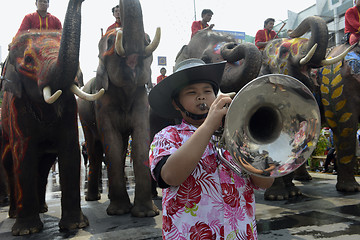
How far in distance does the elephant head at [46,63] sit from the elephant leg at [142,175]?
50.6 inches

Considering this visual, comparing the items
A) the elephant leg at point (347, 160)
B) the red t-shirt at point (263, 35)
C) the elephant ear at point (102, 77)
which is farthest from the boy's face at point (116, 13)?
the elephant leg at point (347, 160)

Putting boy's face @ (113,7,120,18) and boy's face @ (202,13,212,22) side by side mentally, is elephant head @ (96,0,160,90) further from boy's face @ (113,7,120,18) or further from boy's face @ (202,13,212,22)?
boy's face @ (202,13,212,22)

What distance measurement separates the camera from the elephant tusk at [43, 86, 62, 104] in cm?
408

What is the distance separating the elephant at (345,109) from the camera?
6.02m

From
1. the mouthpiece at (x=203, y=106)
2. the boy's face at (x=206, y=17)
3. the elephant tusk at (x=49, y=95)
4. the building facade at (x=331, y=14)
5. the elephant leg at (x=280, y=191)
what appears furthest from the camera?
the building facade at (x=331, y=14)

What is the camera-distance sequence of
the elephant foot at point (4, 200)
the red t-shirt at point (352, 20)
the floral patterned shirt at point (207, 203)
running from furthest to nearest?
the elephant foot at point (4, 200), the red t-shirt at point (352, 20), the floral patterned shirt at point (207, 203)

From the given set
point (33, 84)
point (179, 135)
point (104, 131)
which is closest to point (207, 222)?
point (179, 135)

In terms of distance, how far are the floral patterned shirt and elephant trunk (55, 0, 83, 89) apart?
105 inches

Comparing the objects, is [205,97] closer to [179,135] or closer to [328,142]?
[179,135]

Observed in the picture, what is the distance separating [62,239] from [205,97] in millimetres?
3056

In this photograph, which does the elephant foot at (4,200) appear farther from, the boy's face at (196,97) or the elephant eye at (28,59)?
the boy's face at (196,97)

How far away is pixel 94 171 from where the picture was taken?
279 inches

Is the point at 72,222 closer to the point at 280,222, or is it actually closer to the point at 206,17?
the point at 280,222

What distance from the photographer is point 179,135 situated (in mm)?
1960
